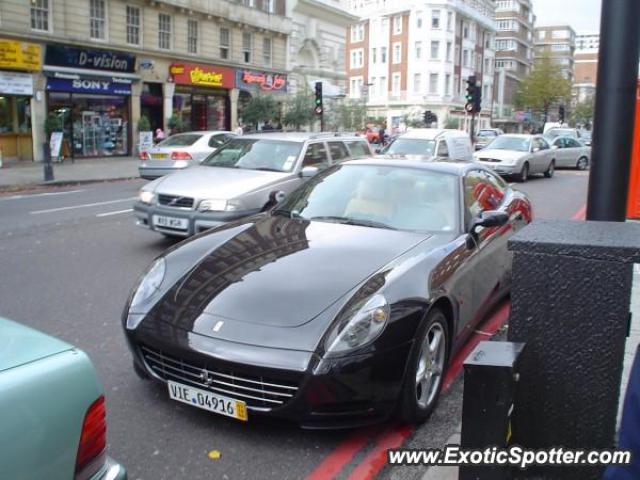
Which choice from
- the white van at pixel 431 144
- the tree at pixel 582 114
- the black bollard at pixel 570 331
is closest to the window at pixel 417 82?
the tree at pixel 582 114

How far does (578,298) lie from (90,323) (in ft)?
13.7

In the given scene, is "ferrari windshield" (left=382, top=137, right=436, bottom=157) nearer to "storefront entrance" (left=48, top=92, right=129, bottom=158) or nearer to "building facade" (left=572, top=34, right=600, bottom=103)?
"storefront entrance" (left=48, top=92, right=129, bottom=158)

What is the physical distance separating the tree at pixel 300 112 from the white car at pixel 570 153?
14.5 meters

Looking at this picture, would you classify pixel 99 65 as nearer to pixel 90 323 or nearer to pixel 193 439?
pixel 90 323

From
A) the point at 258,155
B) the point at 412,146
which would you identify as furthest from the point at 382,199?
the point at 412,146

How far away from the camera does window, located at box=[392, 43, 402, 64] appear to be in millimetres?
75875

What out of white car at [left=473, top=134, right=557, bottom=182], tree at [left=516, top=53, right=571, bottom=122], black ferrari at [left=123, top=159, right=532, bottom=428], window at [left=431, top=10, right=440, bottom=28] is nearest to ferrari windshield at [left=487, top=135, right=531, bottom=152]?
white car at [left=473, top=134, right=557, bottom=182]

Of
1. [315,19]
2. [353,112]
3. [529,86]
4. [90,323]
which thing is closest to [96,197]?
[90,323]

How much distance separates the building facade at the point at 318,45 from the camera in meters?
41.2

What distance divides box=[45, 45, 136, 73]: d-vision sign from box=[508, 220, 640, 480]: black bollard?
2480 centimetres

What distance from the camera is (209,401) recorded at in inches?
134

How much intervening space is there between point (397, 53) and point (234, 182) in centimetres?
7193

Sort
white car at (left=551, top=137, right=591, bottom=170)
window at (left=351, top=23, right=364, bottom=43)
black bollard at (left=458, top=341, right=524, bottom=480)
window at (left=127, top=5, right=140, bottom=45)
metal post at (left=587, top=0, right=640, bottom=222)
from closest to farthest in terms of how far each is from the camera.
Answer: black bollard at (left=458, top=341, right=524, bottom=480), metal post at (left=587, top=0, right=640, bottom=222), white car at (left=551, top=137, right=591, bottom=170), window at (left=127, top=5, right=140, bottom=45), window at (left=351, top=23, right=364, bottom=43)

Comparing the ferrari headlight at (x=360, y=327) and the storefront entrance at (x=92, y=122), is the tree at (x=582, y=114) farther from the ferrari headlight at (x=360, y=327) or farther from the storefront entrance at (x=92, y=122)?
the ferrari headlight at (x=360, y=327)
